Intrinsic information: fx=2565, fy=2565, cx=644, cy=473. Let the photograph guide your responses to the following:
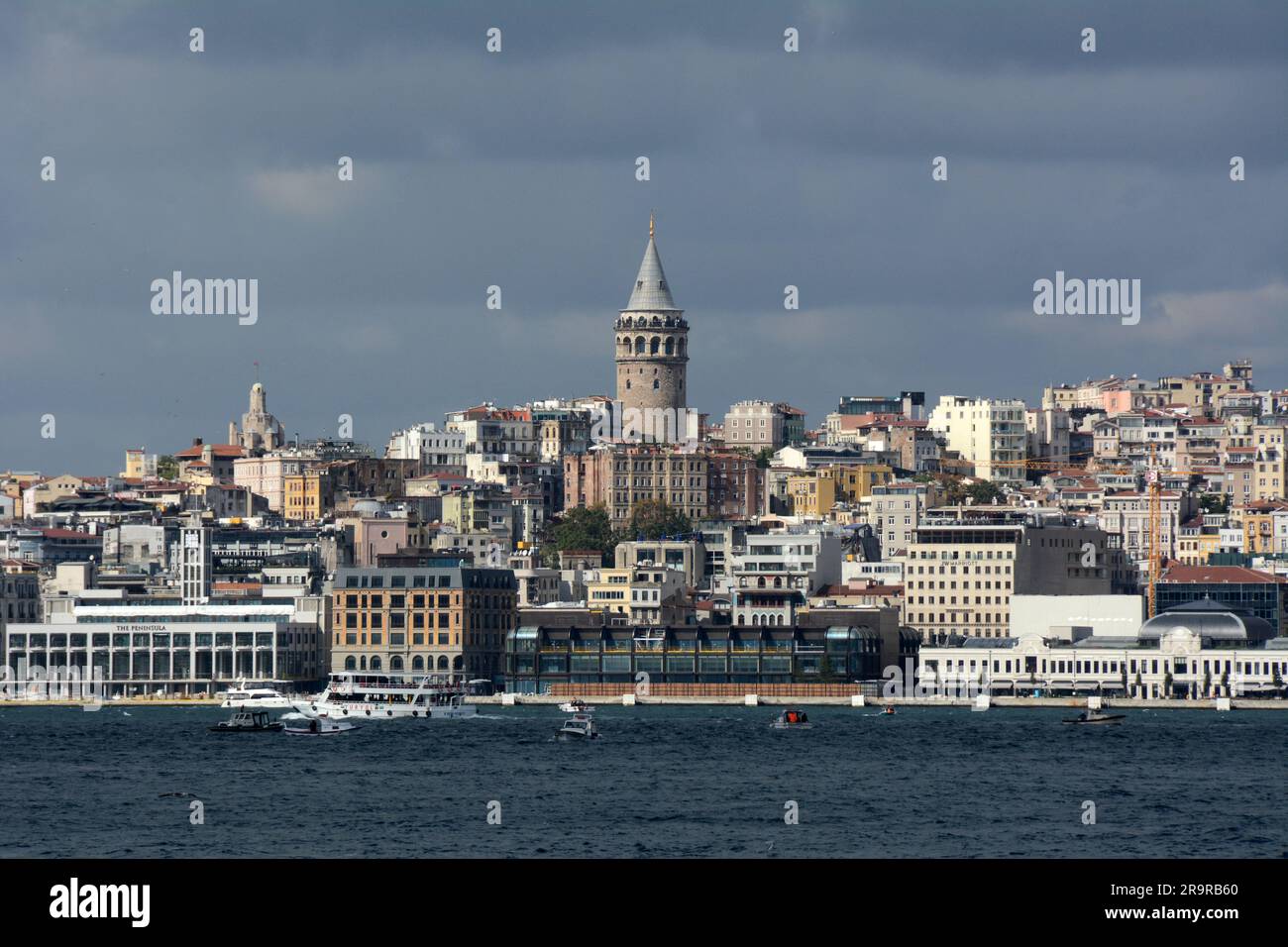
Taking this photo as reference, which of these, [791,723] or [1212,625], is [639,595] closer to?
[1212,625]

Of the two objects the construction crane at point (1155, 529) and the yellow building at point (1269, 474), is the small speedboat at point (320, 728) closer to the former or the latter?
the construction crane at point (1155, 529)

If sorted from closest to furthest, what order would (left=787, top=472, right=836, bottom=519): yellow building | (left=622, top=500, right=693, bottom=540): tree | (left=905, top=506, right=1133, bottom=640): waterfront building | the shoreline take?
the shoreline → (left=905, top=506, right=1133, bottom=640): waterfront building → (left=622, top=500, right=693, bottom=540): tree → (left=787, top=472, right=836, bottom=519): yellow building

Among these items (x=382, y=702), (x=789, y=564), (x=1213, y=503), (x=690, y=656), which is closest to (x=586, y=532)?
(x=789, y=564)

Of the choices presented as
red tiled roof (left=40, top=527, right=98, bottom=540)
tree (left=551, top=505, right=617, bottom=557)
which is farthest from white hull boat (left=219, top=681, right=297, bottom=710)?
tree (left=551, top=505, right=617, bottom=557)

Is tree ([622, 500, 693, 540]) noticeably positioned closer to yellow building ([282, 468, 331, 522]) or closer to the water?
yellow building ([282, 468, 331, 522])
